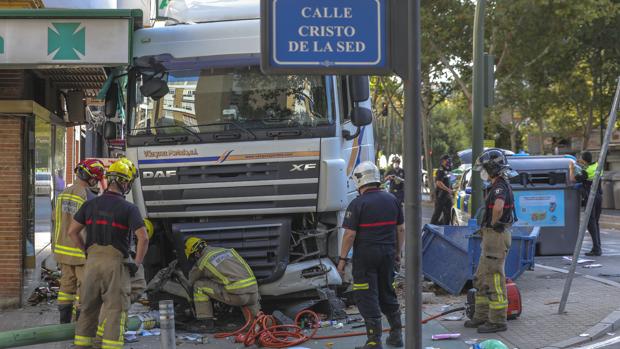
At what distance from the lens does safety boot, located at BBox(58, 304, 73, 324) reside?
26.6 feet

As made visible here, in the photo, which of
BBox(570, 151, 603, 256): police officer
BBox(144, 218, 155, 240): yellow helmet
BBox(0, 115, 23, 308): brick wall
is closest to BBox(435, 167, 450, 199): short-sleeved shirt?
BBox(570, 151, 603, 256): police officer

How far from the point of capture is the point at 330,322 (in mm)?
8797

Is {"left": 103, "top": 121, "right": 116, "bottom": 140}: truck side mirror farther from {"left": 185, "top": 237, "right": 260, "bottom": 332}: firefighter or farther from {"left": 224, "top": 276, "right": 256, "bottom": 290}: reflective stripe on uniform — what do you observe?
{"left": 224, "top": 276, "right": 256, "bottom": 290}: reflective stripe on uniform

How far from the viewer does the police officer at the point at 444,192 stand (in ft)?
57.6

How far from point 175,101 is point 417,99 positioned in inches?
197

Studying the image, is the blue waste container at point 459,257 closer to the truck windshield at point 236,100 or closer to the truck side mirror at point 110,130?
the truck windshield at point 236,100

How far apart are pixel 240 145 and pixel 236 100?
1.75 feet

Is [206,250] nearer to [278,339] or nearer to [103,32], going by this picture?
[278,339]

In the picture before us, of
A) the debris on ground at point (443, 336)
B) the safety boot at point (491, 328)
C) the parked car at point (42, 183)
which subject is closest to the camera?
the debris on ground at point (443, 336)

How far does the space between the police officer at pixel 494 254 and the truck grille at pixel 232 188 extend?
1.87 meters

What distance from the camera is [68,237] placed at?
8055mm

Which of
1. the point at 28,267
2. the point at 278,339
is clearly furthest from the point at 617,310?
the point at 28,267

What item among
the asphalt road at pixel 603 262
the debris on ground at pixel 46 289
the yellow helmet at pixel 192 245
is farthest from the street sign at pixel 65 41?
the asphalt road at pixel 603 262

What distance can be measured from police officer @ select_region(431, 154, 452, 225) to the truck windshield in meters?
9.20
